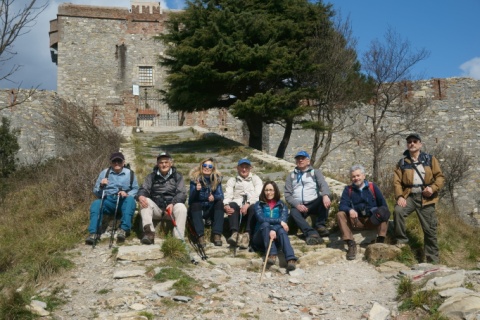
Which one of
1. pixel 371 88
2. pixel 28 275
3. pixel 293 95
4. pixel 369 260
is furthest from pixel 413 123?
pixel 28 275

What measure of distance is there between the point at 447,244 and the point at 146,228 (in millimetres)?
4407

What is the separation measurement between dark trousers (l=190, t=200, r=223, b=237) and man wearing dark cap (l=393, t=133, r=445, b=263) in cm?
245

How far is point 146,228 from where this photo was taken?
7121 millimetres

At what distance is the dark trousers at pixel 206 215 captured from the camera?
24.2 feet

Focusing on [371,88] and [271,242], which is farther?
[371,88]

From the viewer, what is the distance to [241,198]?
7.89 m

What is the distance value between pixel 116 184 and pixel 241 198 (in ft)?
6.06

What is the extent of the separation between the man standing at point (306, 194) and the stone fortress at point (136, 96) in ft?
37.3

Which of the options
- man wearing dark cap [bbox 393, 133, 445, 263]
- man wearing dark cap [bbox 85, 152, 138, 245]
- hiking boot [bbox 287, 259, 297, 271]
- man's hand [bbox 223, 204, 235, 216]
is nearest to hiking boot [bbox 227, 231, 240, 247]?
man's hand [bbox 223, 204, 235, 216]

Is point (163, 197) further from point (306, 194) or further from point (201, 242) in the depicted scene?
point (306, 194)

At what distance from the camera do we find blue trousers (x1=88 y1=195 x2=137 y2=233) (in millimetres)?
7297

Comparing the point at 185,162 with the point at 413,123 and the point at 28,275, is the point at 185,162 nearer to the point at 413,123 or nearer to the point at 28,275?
the point at 28,275

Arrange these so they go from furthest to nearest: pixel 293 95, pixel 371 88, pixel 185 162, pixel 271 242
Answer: pixel 371 88, pixel 293 95, pixel 185 162, pixel 271 242

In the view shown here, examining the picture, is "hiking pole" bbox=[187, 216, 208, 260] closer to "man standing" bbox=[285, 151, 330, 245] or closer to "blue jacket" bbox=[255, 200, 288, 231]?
"blue jacket" bbox=[255, 200, 288, 231]
